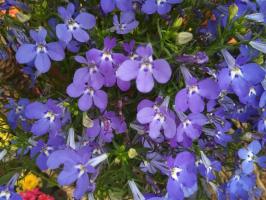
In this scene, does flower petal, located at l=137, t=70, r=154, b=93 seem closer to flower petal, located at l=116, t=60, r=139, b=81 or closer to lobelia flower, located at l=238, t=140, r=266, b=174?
flower petal, located at l=116, t=60, r=139, b=81

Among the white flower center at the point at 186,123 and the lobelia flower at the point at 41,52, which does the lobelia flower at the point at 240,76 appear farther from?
the lobelia flower at the point at 41,52

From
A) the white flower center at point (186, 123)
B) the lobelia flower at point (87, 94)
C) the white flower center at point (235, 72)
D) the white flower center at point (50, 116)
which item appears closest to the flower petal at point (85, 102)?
the lobelia flower at point (87, 94)

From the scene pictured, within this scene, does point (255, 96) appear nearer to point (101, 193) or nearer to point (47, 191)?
point (101, 193)

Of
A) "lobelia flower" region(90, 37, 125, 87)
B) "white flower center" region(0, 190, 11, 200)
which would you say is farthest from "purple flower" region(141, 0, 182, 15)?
"white flower center" region(0, 190, 11, 200)

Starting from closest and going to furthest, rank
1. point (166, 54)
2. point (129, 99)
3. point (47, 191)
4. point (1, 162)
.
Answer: point (166, 54) → point (129, 99) → point (1, 162) → point (47, 191)

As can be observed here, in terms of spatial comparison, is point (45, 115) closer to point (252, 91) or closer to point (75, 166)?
point (75, 166)

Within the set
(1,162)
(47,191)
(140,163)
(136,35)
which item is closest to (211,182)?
(140,163)

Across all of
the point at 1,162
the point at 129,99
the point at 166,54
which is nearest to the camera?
the point at 166,54
